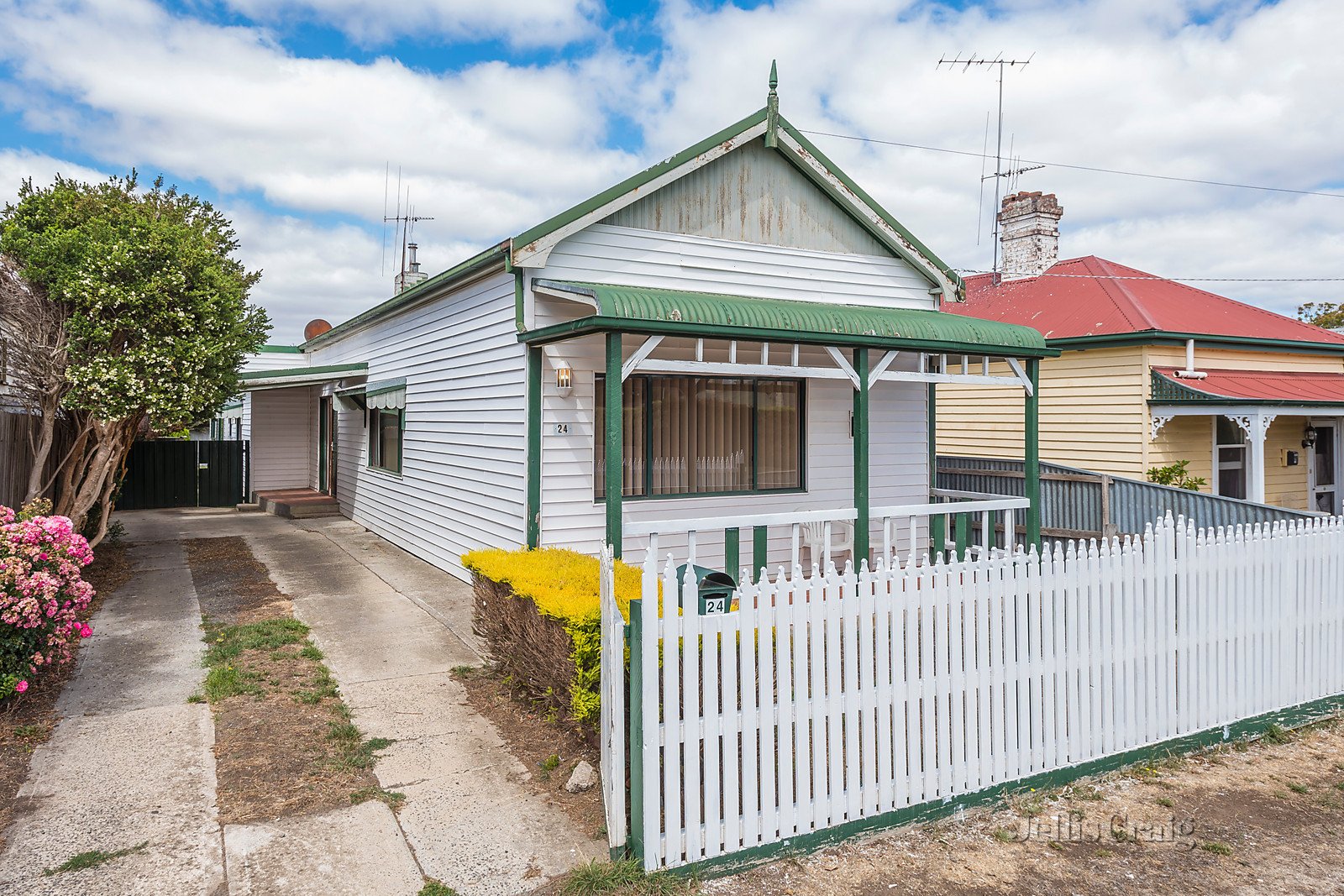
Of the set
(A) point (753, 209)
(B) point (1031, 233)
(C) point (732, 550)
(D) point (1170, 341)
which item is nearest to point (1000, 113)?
(B) point (1031, 233)

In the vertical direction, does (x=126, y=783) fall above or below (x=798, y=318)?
below

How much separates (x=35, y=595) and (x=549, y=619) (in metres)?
3.53

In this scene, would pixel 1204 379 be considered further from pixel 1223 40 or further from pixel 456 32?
pixel 456 32

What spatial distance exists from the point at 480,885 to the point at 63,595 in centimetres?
430

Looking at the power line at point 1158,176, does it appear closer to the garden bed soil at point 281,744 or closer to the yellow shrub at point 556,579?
the yellow shrub at point 556,579

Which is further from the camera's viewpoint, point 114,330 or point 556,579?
point 114,330

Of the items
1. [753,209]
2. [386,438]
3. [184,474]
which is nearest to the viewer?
[753,209]

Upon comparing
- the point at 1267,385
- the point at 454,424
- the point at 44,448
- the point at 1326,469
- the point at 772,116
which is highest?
the point at 772,116

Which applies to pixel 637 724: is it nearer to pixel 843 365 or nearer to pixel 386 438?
pixel 843 365

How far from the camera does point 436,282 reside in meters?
10.9

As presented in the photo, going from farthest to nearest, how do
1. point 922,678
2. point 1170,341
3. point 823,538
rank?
point 1170,341, point 823,538, point 922,678

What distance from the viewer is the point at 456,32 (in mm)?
15602

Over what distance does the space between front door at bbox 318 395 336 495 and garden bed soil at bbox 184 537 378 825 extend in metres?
10.5

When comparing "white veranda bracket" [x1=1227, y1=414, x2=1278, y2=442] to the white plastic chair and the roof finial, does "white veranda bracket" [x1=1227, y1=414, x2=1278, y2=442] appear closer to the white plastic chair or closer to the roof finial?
the white plastic chair
